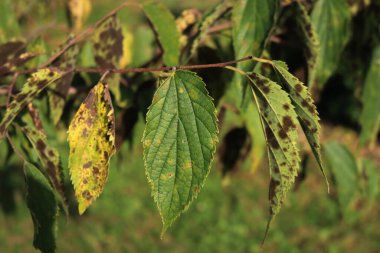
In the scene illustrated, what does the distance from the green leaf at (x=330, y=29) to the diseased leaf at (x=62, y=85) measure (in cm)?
57

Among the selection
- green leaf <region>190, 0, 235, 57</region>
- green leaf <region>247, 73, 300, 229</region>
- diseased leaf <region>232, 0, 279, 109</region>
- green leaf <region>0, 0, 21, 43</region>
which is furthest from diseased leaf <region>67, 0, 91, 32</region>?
green leaf <region>247, 73, 300, 229</region>

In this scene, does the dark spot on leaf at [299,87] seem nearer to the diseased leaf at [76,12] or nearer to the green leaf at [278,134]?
the green leaf at [278,134]

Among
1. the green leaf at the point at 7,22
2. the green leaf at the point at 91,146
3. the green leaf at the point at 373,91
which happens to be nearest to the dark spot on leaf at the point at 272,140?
the green leaf at the point at 91,146

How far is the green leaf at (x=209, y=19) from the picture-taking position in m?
1.22

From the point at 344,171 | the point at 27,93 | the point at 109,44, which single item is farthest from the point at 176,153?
the point at 344,171

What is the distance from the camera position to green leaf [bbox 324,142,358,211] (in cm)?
191

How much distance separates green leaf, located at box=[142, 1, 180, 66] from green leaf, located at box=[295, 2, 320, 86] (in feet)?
0.93

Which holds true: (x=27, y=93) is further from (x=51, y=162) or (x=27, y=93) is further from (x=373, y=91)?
(x=373, y=91)

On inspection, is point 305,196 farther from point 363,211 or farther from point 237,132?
point 237,132

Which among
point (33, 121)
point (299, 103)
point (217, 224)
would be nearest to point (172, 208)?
point (299, 103)

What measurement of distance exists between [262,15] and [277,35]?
1.14ft

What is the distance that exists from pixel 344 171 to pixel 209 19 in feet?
3.04

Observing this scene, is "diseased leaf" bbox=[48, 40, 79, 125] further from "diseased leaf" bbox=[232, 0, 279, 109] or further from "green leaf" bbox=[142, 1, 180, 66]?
"diseased leaf" bbox=[232, 0, 279, 109]

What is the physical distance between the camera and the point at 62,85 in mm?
1243
